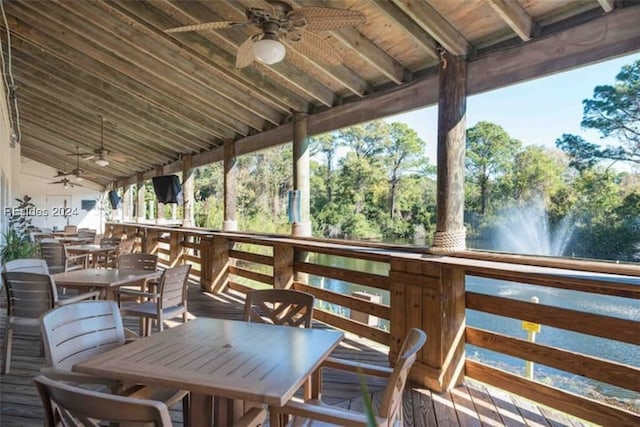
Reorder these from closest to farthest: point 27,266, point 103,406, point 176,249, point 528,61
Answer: point 103,406 < point 528,61 < point 27,266 < point 176,249

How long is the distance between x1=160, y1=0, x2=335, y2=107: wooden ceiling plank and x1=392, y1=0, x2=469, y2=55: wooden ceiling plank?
159 cm

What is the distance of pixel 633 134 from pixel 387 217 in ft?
39.7

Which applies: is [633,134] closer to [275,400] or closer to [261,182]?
[275,400]

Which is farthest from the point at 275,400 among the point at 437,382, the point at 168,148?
the point at 168,148

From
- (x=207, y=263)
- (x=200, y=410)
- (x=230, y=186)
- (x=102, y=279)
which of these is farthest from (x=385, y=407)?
(x=230, y=186)

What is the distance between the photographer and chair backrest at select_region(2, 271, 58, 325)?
3.07m

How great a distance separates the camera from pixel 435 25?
299 centimetres

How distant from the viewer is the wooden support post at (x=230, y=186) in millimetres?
6845

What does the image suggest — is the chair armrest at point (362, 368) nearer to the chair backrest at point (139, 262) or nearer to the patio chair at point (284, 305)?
the patio chair at point (284, 305)

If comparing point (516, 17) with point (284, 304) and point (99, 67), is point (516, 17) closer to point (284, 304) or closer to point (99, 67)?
point (284, 304)

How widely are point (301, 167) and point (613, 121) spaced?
21.6 feet

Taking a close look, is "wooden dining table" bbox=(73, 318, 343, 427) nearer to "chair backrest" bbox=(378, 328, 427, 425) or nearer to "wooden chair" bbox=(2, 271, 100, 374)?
"chair backrest" bbox=(378, 328, 427, 425)

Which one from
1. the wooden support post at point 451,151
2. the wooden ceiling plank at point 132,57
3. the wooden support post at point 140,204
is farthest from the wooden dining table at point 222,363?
the wooden support post at point 140,204

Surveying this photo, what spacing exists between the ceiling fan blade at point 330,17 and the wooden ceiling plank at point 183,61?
2.47 meters
